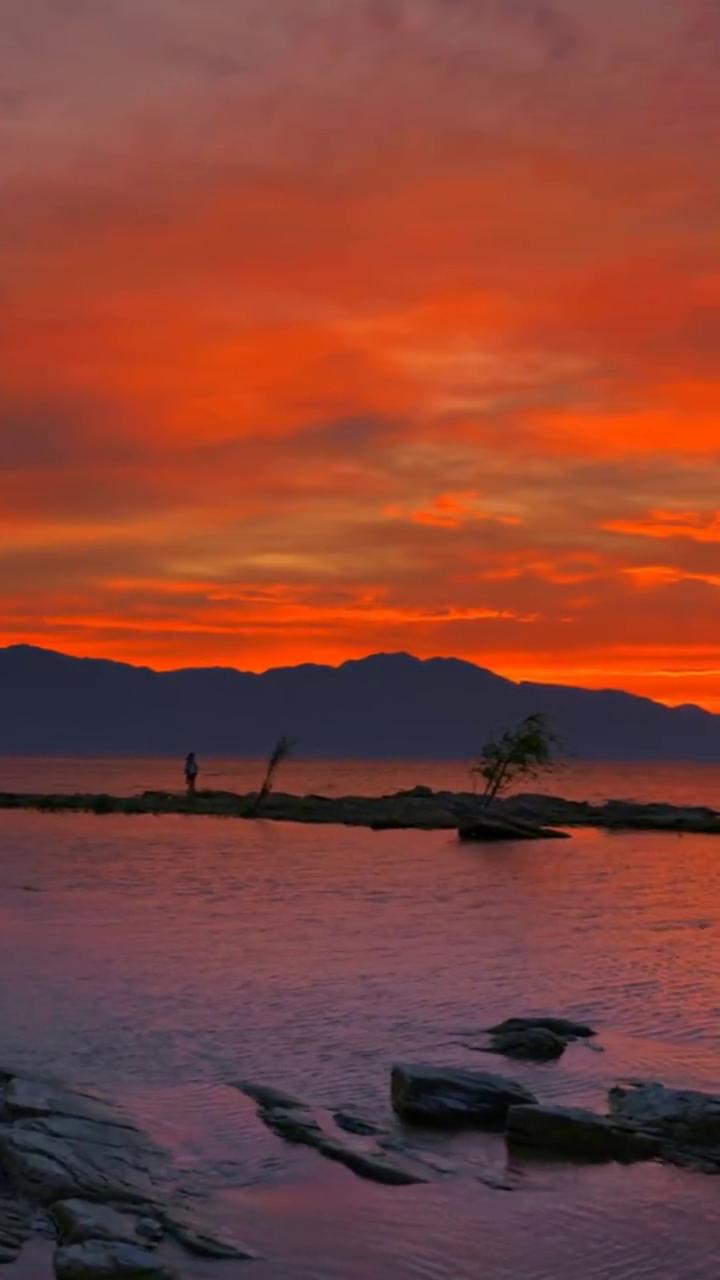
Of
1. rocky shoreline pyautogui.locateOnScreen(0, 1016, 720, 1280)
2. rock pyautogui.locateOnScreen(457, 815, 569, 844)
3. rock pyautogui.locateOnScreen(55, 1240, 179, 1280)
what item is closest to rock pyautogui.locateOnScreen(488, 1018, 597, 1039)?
rocky shoreline pyautogui.locateOnScreen(0, 1016, 720, 1280)

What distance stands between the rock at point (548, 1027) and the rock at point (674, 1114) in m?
5.53

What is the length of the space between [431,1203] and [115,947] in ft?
77.3

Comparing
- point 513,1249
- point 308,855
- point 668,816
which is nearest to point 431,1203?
point 513,1249

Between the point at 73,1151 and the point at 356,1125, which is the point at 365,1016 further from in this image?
the point at 73,1151

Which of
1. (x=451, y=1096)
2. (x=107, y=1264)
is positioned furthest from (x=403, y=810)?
(x=107, y=1264)

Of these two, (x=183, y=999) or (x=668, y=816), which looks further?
(x=668, y=816)

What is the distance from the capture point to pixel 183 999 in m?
31.7

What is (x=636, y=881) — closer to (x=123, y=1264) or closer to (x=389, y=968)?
(x=389, y=968)

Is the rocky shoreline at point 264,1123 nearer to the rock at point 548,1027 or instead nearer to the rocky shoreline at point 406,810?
the rock at point 548,1027

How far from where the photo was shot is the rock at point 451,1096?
21.4 metres

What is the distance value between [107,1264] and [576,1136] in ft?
25.1

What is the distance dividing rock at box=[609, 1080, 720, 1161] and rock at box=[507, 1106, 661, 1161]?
0.42 meters

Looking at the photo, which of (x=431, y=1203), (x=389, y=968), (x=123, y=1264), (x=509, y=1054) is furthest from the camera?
(x=389, y=968)

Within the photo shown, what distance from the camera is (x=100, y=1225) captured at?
16.1 meters
